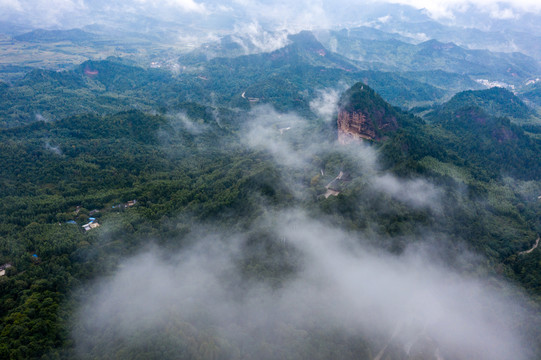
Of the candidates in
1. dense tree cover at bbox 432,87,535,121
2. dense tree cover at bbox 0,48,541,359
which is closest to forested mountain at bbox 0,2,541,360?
dense tree cover at bbox 0,48,541,359

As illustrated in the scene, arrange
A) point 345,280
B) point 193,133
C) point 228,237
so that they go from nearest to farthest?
Answer: point 345,280
point 228,237
point 193,133

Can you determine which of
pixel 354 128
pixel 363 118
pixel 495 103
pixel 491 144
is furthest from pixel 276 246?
pixel 495 103

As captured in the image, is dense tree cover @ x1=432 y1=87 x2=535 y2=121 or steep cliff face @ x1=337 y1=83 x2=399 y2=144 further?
dense tree cover @ x1=432 y1=87 x2=535 y2=121

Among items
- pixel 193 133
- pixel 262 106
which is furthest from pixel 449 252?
pixel 262 106

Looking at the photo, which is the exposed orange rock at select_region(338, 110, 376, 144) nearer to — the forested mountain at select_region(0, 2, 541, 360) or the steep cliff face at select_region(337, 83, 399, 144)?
the steep cliff face at select_region(337, 83, 399, 144)

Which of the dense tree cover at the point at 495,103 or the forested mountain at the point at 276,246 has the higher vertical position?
the dense tree cover at the point at 495,103

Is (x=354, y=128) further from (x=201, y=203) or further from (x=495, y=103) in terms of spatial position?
(x=495, y=103)

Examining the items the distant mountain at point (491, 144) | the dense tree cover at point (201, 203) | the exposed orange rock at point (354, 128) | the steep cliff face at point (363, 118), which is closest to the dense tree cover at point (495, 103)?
the distant mountain at point (491, 144)

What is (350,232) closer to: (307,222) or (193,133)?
(307,222)

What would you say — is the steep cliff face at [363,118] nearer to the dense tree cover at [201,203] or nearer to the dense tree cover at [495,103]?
the dense tree cover at [201,203]
